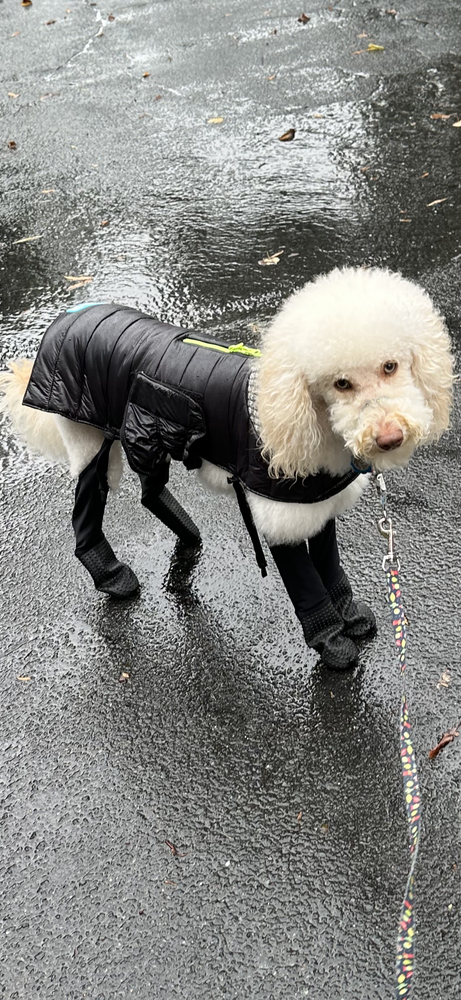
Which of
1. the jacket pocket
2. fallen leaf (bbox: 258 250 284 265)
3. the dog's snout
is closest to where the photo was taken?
the dog's snout

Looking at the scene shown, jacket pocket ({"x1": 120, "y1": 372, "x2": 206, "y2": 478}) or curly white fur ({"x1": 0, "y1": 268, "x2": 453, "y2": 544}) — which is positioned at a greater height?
curly white fur ({"x1": 0, "y1": 268, "x2": 453, "y2": 544})

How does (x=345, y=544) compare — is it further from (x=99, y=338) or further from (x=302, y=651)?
(x=99, y=338)

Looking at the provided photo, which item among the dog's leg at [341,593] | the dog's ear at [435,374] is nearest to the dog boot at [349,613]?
the dog's leg at [341,593]

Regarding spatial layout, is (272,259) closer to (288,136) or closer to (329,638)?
(288,136)

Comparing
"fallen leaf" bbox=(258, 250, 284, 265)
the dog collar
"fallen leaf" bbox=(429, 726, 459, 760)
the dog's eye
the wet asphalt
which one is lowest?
"fallen leaf" bbox=(429, 726, 459, 760)

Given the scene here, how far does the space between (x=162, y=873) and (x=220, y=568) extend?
52.1 inches

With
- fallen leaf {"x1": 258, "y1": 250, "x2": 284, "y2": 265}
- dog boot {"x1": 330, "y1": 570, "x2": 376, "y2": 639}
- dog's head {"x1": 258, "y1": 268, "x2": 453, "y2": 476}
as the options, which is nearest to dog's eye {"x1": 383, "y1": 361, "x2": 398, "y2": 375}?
dog's head {"x1": 258, "y1": 268, "x2": 453, "y2": 476}

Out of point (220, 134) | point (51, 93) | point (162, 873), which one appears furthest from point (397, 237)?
point (51, 93)

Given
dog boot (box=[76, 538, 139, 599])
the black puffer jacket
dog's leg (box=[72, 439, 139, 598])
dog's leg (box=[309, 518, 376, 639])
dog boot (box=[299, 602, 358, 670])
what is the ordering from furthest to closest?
dog boot (box=[76, 538, 139, 599]), dog's leg (box=[72, 439, 139, 598]), dog's leg (box=[309, 518, 376, 639]), dog boot (box=[299, 602, 358, 670]), the black puffer jacket

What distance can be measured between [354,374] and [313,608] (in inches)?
37.9

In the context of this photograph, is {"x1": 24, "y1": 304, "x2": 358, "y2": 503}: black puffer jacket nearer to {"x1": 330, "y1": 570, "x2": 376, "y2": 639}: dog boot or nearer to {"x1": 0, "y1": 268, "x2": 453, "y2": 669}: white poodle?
{"x1": 0, "y1": 268, "x2": 453, "y2": 669}: white poodle

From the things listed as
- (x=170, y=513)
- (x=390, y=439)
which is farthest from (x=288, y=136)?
(x=390, y=439)

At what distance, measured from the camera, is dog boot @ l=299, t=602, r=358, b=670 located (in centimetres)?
277

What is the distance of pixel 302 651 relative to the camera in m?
3.01
